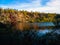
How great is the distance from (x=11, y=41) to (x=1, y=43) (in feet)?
1.31

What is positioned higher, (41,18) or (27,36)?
(27,36)

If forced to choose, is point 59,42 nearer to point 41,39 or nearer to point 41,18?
point 41,39

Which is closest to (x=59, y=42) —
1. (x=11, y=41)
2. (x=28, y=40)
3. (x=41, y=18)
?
(x=28, y=40)

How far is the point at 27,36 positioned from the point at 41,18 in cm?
3009

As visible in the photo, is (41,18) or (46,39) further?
(41,18)

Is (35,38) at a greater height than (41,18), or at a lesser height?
greater

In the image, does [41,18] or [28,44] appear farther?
[41,18]

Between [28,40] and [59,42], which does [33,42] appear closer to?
[28,40]

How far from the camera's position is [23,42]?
747cm

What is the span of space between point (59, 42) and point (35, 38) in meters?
0.91

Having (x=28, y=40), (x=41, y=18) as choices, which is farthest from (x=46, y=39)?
(x=41, y=18)

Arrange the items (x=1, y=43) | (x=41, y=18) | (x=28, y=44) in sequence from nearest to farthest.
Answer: (x=28, y=44) → (x=1, y=43) → (x=41, y=18)

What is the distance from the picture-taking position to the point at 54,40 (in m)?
7.69

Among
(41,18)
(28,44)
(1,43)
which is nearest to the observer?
(28,44)
